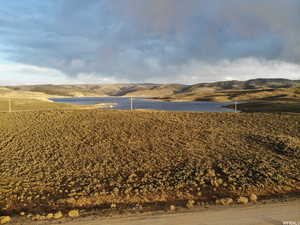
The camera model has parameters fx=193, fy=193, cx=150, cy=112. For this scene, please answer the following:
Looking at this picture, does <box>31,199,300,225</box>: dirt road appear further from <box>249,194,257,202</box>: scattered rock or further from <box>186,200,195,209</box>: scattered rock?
<box>249,194,257,202</box>: scattered rock

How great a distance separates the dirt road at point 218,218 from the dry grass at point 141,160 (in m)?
1.54

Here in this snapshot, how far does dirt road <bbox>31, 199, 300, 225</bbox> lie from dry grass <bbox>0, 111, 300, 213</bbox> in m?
1.54

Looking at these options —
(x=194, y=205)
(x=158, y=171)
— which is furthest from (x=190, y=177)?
(x=194, y=205)

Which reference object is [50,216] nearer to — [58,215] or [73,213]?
[58,215]

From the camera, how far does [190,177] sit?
34.5 feet

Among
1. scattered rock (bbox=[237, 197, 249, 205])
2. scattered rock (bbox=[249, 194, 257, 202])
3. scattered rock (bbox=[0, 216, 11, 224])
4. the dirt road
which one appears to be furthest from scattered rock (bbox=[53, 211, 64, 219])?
scattered rock (bbox=[249, 194, 257, 202])

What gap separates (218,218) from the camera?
21.5 ft

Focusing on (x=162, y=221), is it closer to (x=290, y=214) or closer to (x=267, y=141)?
(x=290, y=214)

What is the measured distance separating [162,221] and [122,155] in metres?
7.74

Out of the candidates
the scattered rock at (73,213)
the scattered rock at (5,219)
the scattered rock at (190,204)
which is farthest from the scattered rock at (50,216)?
the scattered rock at (190,204)

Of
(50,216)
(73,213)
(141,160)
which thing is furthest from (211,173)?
(50,216)

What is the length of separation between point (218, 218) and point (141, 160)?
6.98 m

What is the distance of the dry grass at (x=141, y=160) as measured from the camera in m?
8.92

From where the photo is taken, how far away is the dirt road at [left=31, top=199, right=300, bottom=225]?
633 centimetres
